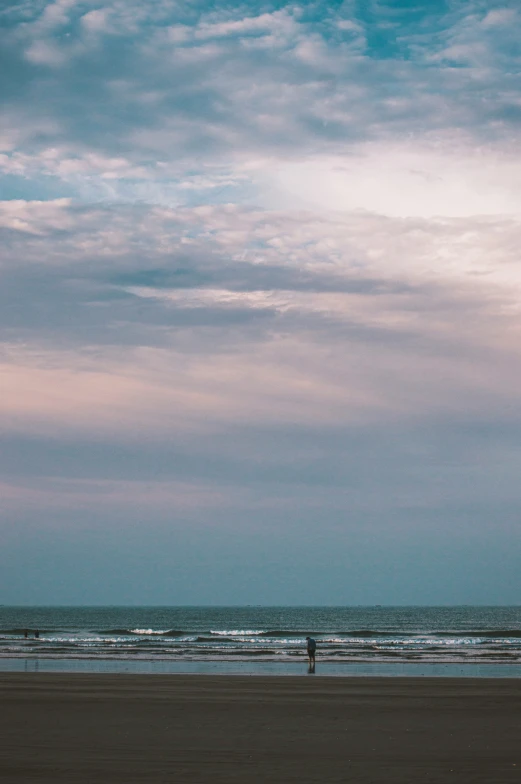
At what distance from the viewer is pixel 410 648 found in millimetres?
52156

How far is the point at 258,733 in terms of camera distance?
15.5 m

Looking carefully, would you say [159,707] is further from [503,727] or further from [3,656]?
[3,656]

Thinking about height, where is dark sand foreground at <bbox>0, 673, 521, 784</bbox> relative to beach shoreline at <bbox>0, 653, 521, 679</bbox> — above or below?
above

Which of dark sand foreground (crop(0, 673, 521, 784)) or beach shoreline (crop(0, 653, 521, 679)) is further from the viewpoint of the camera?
beach shoreline (crop(0, 653, 521, 679))

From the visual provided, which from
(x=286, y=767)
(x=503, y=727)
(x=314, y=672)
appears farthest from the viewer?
(x=314, y=672)

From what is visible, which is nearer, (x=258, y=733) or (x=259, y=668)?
(x=258, y=733)

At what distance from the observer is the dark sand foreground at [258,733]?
11.8 meters

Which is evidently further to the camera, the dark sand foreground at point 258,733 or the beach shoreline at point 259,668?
the beach shoreline at point 259,668

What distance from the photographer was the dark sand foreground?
11844 mm

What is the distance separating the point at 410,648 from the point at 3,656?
25.2 m

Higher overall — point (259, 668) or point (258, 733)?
point (258, 733)

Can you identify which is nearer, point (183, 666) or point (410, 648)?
point (183, 666)

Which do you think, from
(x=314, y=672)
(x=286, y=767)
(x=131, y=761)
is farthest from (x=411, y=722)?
(x=314, y=672)

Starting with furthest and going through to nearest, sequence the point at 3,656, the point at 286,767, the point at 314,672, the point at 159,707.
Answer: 1. the point at 3,656
2. the point at 314,672
3. the point at 159,707
4. the point at 286,767
